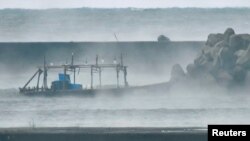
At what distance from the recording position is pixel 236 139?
3394 cm

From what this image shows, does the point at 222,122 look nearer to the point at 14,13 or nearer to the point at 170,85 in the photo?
the point at 170,85

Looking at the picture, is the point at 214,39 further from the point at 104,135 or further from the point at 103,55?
the point at 104,135

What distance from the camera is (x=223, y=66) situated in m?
60.0

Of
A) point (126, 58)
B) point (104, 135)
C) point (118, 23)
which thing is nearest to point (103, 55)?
point (126, 58)

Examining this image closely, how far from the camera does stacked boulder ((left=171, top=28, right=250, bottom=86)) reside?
59.7 m

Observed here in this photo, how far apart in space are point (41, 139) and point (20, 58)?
2968cm

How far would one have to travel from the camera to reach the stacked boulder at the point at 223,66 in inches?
2349

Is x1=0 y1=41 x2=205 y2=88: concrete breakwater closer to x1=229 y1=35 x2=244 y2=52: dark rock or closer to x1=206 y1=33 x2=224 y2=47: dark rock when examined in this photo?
x1=206 y1=33 x2=224 y2=47: dark rock

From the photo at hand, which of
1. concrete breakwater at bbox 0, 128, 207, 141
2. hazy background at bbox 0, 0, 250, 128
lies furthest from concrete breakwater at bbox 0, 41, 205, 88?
concrete breakwater at bbox 0, 128, 207, 141

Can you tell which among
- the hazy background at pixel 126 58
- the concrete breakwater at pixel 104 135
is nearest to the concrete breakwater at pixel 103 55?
the hazy background at pixel 126 58

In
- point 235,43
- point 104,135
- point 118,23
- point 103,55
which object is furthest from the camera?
point 118,23

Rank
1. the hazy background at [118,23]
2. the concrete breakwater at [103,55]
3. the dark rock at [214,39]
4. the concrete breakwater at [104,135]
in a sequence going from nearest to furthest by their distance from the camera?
the concrete breakwater at [104,135]
the dark rock at [214,39]
the concrete breakwater at [103,55]
the hazy background at [118,23]

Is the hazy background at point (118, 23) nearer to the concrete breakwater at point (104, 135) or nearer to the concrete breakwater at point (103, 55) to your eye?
the concrete breakwater at point (103, 55)

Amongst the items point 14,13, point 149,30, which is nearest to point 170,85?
point 149,30
